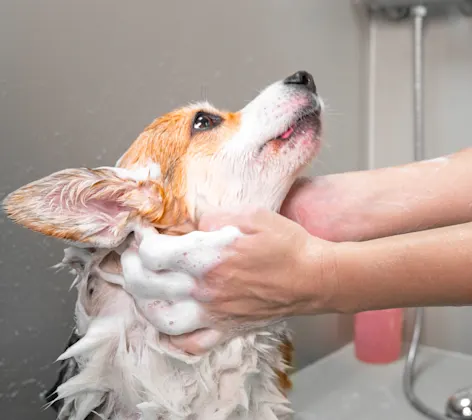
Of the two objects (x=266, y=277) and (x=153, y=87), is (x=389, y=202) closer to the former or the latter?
(x=266, y=277)

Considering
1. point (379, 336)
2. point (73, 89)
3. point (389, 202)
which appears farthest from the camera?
point (379, 336)

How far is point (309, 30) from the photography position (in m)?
1.43

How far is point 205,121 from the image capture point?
30.6 inches

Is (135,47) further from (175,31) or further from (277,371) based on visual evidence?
(277,371)

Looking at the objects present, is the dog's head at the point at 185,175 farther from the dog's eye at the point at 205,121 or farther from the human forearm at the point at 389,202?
the human forearm at the point at 389,202

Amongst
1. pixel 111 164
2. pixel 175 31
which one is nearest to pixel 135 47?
pixel 175 31

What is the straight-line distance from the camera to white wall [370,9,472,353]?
151cm

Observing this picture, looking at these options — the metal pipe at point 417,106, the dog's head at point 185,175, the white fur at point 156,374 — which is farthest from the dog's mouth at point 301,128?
the metal pipe at point 417,106

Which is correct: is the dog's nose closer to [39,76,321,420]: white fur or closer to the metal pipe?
[39,76,321,420]: white fur

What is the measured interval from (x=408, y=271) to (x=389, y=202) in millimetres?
251

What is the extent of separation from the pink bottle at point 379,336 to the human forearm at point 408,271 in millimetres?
869

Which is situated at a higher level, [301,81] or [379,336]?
[301,81]

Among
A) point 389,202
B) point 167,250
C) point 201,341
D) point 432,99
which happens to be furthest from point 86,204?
point 432,99

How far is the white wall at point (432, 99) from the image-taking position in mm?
1508
